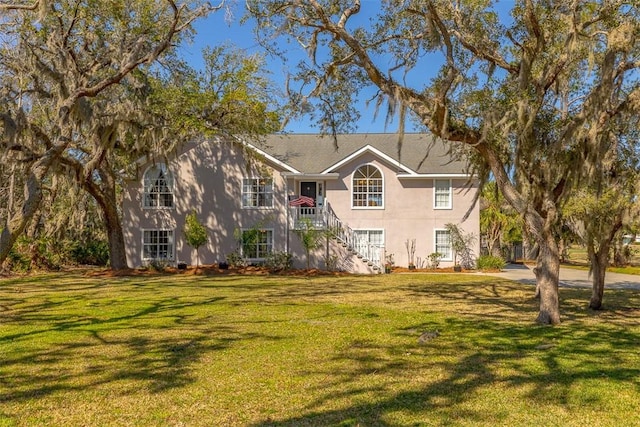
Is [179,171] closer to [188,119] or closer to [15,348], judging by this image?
[188,119]

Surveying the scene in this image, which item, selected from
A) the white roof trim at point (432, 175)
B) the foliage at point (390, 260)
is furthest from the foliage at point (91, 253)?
the white roof trim at point (432, 175)

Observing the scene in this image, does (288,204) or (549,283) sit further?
(288,204)

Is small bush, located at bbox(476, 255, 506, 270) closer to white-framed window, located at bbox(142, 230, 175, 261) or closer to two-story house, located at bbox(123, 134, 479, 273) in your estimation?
two-story house, located at bbox(123, 134, 479, 273)

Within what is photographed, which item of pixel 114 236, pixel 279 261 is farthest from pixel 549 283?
pixel 114 236

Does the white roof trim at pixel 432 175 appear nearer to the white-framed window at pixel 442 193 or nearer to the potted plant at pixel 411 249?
the white-framed window at pixel 442 193

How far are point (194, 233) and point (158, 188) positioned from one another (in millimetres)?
3367

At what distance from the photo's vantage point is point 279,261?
2111 centimetres

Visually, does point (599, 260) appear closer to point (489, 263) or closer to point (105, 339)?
point (105, 339)

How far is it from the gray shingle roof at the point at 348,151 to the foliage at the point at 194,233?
183 inches

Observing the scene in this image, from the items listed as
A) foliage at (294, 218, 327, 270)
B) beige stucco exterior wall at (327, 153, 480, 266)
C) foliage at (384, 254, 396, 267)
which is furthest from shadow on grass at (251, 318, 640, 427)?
beige stucco exterior wall at (327, 153, 480, 266)

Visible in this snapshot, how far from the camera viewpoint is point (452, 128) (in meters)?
9.57

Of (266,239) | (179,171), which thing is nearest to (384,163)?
(266,239)

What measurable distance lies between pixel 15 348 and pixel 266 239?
1532 cm

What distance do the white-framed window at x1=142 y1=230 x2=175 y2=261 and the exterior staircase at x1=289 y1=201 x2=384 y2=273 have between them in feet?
18.4
